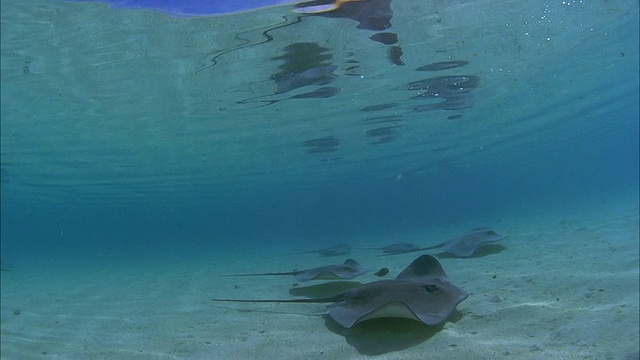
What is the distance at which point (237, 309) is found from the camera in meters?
6.05

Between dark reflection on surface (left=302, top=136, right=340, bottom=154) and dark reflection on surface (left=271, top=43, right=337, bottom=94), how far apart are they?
816 centimetres

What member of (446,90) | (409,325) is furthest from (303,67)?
(409,325)

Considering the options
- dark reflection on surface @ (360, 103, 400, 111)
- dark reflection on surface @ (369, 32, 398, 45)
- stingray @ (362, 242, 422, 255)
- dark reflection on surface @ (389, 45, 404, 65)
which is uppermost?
dark reflection on surface @ (369, 32, 398, 45)

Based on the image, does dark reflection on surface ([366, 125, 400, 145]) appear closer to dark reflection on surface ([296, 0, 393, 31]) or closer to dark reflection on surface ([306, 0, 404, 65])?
dark reflection on surface ([306, 0, 404, 65])

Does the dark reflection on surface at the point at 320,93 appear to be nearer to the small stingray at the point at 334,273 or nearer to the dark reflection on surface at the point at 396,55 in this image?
the dark reflection on surface at the point at 396,55

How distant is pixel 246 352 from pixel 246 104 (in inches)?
459

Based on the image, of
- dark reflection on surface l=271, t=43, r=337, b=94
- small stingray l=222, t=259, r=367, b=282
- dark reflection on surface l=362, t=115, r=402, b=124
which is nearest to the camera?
small stingray l=222, t=259, r=367, b=282

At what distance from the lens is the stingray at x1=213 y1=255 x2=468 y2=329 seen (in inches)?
140

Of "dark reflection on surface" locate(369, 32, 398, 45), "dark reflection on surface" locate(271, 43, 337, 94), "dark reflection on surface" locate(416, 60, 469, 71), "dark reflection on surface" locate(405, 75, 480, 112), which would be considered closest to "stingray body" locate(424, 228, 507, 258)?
"dark reflection on surface" locate(369, 32, 398, 45)

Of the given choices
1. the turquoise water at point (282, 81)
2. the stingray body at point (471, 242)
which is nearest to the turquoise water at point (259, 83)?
the turquoise water at point (282, 81)

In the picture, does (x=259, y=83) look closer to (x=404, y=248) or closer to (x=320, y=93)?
(x=320, y=93)

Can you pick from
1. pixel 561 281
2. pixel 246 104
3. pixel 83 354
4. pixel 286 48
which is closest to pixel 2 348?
pixel 83 354

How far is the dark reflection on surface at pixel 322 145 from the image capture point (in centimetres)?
2152

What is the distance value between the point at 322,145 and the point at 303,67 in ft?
36.5
